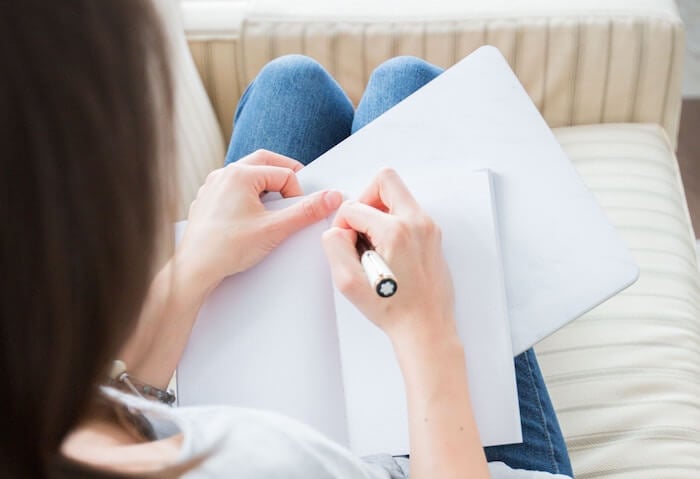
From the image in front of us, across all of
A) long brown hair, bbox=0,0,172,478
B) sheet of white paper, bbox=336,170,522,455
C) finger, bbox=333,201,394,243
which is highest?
long brown hair, bbox=0,0,172,478

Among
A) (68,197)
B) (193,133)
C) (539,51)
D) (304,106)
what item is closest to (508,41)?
(539,51)

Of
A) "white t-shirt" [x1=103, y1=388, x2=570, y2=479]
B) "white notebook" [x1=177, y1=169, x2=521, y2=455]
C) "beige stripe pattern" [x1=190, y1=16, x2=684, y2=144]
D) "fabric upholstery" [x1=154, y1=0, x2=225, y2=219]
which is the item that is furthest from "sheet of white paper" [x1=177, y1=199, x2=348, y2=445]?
"beige stripe pattern" [x1=190, y1=16, x2=684, y2=144]

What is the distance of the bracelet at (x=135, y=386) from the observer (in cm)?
60

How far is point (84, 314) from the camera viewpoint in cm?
38

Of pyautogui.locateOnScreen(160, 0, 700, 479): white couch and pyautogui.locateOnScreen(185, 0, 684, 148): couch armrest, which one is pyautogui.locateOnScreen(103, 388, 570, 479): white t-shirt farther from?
pyautogui.locateOnScreen(185, 0, 684, 148): couch armrest

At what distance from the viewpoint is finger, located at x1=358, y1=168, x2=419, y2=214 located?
617 mm

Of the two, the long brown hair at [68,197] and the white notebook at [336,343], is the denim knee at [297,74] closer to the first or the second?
the white notebook at [336,343]

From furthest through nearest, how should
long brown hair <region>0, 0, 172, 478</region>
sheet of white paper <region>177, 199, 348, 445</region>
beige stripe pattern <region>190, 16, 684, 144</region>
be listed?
beige stripe pattern <region>190, 16, 684, 144</region> → sheet of white paper <region>177, 199, 348, 445</region> → long brown hair <region>0, 0, 172, 478</region>

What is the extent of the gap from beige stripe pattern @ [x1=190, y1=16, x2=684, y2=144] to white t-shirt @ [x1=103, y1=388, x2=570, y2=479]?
0.73 m

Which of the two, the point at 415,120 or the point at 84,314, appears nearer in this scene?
the point at 84,314

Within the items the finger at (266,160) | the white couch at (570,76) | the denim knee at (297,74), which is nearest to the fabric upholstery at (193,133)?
the white couch at (570,76)

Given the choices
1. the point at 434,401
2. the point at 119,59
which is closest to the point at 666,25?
the point at 434,401

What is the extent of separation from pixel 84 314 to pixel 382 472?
10.9 inches

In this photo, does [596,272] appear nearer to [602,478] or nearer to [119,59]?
[602,478]
